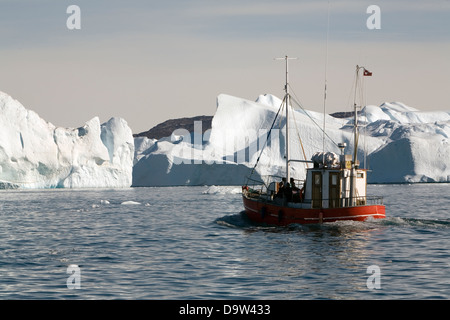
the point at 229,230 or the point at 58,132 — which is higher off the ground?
the point at 58,132

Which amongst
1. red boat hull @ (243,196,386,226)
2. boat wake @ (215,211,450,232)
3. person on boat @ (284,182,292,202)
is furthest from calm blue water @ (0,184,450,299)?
person on boat @ (284,182,292,202)

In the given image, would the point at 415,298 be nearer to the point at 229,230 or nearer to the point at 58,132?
the point at 229,230

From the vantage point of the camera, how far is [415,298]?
53.3 ft

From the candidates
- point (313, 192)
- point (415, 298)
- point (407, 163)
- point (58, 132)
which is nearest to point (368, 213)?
point (313, 192)

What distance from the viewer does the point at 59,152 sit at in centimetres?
10900

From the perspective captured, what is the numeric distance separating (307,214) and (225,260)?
1194 centimetres

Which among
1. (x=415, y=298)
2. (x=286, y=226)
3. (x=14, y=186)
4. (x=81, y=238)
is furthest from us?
(x=14, y=186)

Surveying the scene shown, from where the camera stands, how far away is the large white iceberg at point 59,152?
100 meters

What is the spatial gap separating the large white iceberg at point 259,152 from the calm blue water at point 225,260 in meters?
82.7

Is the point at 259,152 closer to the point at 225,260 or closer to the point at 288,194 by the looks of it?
the point at 288,194

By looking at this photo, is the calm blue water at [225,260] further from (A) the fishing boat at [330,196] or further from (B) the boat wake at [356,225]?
(A) the fishing boat at [330,196]

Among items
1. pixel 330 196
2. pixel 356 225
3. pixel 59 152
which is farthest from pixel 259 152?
pixel 356 225
